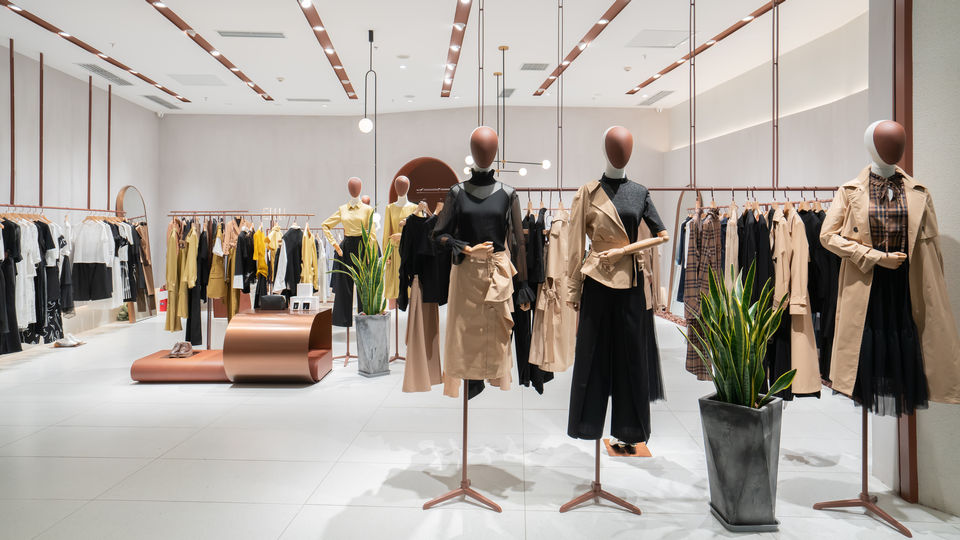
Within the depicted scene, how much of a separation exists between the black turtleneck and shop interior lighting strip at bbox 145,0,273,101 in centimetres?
531

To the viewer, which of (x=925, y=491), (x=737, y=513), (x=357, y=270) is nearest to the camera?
(x=737, y=513)

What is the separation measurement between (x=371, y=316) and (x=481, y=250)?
304 centimetres

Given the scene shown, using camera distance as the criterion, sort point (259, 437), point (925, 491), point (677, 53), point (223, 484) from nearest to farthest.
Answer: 1. point (925, 491)
2. point (223, 484)
3. point (259, 437)
4. point (677, 53)

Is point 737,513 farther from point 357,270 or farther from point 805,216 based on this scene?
point 357,270

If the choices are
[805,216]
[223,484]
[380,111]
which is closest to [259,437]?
[223,484]

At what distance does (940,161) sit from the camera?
8.86 ft

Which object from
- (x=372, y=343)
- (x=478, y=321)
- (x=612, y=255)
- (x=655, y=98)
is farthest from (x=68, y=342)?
(x=655, y=98)

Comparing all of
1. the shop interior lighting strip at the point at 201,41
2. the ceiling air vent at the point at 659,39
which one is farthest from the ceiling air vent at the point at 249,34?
the ceiling air vent at the point at 659,39

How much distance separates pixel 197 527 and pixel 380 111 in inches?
386

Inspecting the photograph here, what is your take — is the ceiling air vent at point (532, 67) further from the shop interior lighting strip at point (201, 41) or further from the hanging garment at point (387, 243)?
the shop interior lighting strip at point (201, 41)

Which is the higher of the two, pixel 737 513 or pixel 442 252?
pixel 442 252

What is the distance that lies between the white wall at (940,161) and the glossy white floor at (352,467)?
0.19 m

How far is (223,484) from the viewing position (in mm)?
3029

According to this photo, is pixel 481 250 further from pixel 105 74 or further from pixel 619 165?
pixel 105 74
